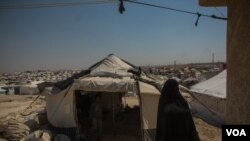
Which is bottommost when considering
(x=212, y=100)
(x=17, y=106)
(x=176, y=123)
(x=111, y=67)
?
(x=17, y=106)

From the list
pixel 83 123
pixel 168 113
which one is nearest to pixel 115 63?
pixel 83 123

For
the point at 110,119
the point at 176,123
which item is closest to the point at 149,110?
the point at 110,119

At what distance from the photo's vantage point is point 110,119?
13445mm

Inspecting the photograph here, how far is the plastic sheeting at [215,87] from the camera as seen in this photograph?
13.0m

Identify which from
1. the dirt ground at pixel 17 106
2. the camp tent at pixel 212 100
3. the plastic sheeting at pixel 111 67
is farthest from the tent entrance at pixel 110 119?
the dirt ground at pixel 17 106

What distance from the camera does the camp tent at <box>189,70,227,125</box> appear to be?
12.3m

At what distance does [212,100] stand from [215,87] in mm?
1176

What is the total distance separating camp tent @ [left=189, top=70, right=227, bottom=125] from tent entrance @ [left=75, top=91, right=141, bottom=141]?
108 inches

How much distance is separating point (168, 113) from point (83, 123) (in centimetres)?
690

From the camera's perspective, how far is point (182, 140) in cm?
475

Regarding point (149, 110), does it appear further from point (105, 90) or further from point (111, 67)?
point (111, 67)

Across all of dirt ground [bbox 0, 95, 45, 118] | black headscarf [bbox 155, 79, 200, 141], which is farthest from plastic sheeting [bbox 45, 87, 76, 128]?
dirt ground [bbox 0, 95, 45, 118]

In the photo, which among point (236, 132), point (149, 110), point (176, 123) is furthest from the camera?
point (149, 110)

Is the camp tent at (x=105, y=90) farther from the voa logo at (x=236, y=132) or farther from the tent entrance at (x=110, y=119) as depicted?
the voa logo at (x=236, y=132)
